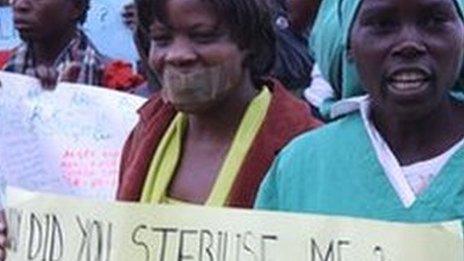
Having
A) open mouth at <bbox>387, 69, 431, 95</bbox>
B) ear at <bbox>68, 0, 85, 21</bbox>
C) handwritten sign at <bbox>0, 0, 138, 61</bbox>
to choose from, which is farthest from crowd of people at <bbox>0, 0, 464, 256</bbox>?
handwritten sign at <bbox>0, 0, 138, 61</bbox>

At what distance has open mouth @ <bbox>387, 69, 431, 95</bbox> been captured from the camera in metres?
1.75

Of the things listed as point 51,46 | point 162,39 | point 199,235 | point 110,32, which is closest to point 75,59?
point 51,46

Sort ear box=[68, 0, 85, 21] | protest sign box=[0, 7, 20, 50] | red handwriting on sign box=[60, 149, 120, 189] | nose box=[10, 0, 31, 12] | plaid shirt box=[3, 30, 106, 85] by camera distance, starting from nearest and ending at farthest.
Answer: red handwriting on sign box=[60, 149, 120, 189] → plaid shirt box=[3, 30, 106, 85] → nose box=[10, 0, 31, 12] → ear box=[68, 0, 85, 21] → protest sign box=[0, 7, 20, 50]

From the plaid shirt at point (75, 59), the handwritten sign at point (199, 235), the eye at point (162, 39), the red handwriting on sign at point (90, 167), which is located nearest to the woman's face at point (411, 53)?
the handwritten sign at point (199, 235)

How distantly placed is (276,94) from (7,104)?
31.2 inches

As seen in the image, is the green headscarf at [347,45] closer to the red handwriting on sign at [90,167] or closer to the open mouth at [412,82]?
the open mouth at [412,82]

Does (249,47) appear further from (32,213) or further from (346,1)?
(32,213)

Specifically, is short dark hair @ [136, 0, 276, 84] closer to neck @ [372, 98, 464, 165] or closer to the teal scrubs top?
the teal scrubs top

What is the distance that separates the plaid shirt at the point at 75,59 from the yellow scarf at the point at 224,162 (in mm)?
1076

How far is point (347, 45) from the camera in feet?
6.10

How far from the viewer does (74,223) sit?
79.0 inches

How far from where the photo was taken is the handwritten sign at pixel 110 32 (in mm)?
3690

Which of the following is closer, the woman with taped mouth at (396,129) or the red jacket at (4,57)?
the woman with taped mouth at (396,129)

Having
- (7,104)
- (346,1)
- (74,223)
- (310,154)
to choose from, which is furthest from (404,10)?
(7,104)
